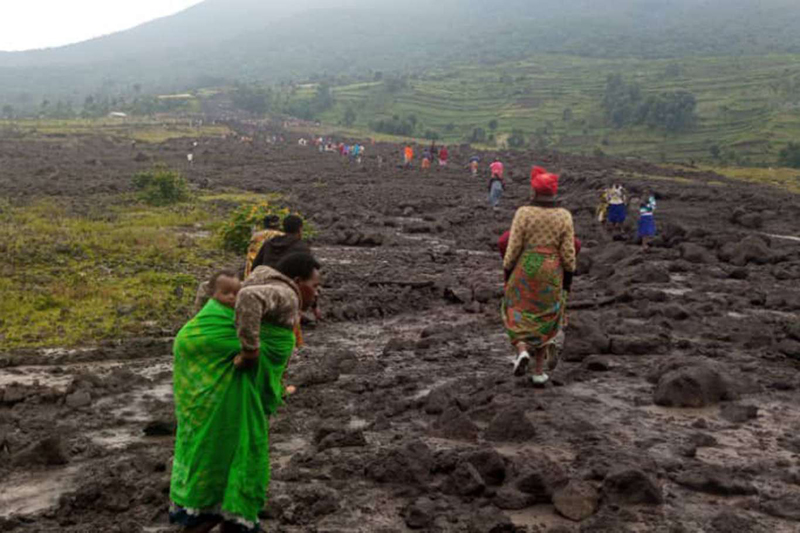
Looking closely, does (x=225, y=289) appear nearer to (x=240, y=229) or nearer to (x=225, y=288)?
(x=225, y=288)

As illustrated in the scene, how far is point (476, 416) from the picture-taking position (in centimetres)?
637

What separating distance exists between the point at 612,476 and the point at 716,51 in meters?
189

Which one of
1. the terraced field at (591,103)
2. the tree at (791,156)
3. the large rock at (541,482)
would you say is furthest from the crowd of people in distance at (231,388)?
the terraced field at (591,103)

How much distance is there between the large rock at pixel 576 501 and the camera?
460 centimetres

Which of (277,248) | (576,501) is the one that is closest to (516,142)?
(277,248)

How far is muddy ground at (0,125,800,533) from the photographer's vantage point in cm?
476

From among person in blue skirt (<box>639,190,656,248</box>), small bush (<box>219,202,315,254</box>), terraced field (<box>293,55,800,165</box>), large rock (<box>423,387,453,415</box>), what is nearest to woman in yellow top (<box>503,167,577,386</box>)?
large rock (<box>423,387,453,415</box>)

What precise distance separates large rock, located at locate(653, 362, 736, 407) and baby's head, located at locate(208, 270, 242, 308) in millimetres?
4096

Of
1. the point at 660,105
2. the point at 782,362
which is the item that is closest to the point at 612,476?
the point at 782,362

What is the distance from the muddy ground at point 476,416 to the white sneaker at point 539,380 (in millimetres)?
112

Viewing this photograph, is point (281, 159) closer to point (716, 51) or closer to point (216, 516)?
point (216, 516)

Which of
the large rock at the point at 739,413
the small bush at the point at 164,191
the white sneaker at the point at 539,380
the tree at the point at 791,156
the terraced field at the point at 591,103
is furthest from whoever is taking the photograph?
→ the terraced field at the point at 591,103

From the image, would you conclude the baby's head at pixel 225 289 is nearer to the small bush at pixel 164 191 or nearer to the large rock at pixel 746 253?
the large rock at pixel 746 253

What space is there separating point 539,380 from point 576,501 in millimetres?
2453
